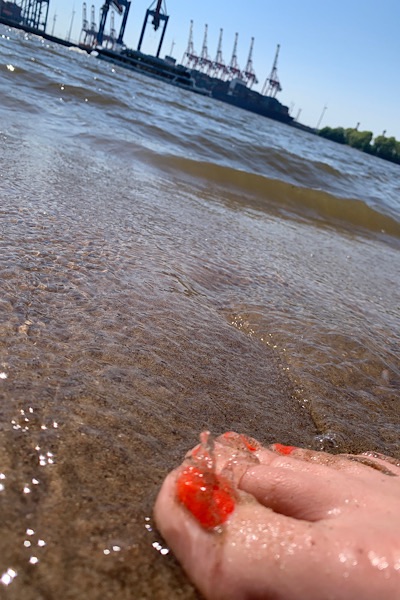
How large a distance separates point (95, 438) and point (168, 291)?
91 cm

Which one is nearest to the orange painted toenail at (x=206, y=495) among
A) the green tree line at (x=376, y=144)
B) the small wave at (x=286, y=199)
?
the small wave at (x=286, y=199)

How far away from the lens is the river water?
749 mm

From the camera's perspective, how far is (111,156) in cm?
447

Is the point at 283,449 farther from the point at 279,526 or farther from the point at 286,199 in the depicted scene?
the point at 286,199

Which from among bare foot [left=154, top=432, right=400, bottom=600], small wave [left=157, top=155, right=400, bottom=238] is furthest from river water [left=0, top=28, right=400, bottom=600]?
small wave [left=157, top=155, right=400, bottom=238]

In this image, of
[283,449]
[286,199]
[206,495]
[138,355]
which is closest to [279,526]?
[206,495]

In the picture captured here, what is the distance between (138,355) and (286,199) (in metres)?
5.04

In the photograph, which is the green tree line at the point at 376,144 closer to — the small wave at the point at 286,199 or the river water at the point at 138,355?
the small wave at the point at 286,199

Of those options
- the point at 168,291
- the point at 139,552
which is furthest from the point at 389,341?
the point at 139,552

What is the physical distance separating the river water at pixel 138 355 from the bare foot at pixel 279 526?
0.07 metres

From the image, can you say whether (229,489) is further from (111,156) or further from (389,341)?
(111,156)

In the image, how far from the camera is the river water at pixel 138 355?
0.75m

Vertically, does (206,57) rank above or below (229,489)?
above

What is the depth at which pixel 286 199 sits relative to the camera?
5.98m
